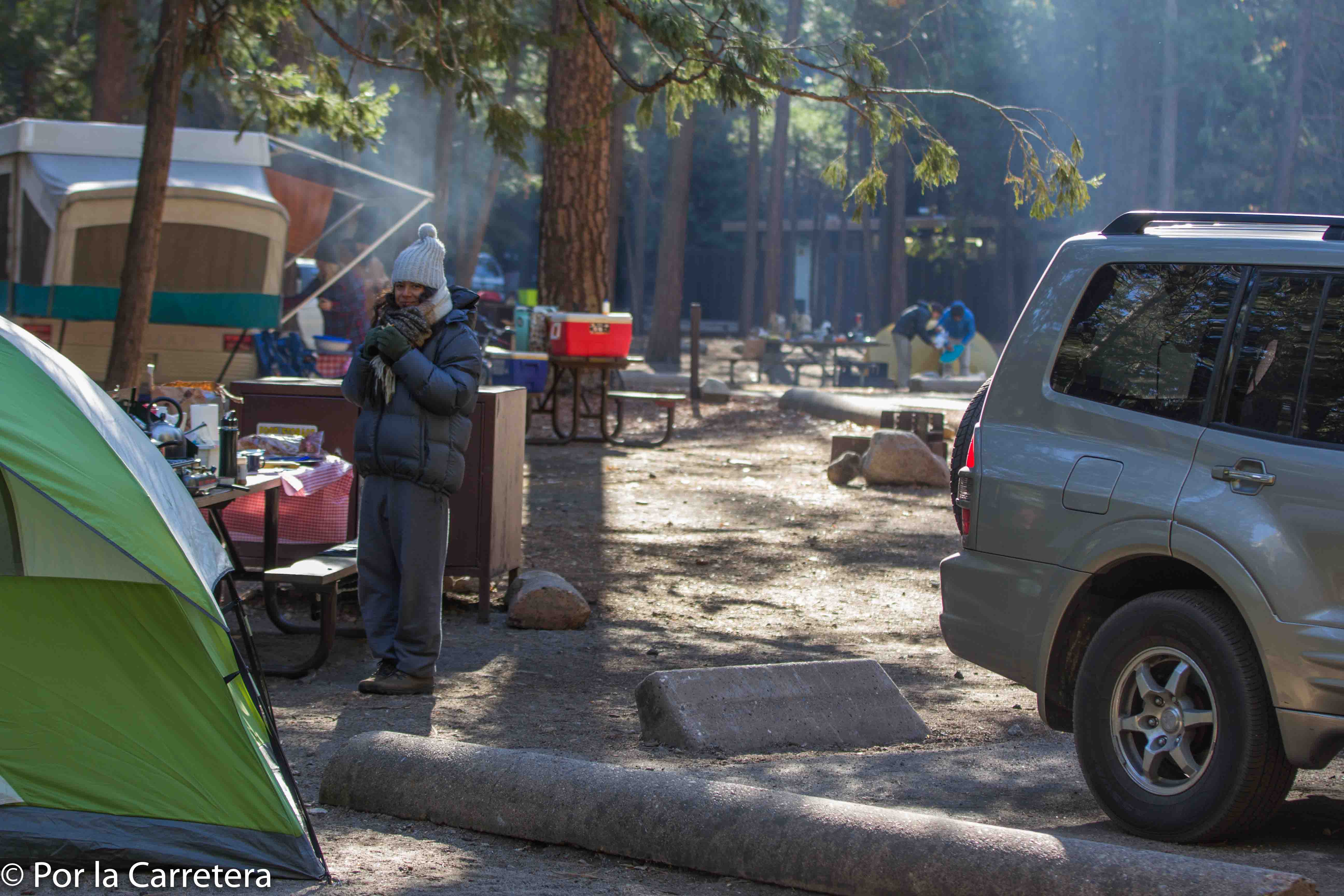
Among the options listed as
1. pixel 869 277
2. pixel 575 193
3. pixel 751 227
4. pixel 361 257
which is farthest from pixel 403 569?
pixel 869 277

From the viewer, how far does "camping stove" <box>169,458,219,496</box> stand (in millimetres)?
6008

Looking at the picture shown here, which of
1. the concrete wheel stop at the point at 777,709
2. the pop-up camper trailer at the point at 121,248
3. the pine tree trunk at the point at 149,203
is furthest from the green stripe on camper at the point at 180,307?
the concrete wheel stop at the point at 777,709

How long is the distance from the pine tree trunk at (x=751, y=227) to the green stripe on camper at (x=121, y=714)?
35.2 m

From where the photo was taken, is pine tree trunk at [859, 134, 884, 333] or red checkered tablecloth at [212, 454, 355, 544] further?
pine tree trunk at [859, 134, 884, 333]

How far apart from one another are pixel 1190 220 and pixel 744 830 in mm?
2630

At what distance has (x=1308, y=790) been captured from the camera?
15.9 feet

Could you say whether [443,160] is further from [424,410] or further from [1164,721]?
[1164,721]

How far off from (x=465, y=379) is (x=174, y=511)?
5.85ft

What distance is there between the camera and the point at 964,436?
550 cm

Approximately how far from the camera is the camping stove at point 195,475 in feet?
19.7

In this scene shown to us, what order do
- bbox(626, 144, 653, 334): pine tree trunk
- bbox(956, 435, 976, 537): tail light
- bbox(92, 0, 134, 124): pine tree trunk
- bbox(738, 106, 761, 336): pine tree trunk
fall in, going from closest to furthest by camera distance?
bbox(956, 435, 976, 537): tail light < bbox(92, 0, 134, 124): pine tree trunk < bbox(738, 106, 761, 336): pine tree trunk < bbox(626, 144, 653, 334): pine tree trunk

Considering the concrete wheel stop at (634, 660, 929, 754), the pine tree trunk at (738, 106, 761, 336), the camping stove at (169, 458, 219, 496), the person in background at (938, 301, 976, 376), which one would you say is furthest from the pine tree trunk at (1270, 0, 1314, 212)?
the camping stove at (169, 458, 219, 496)

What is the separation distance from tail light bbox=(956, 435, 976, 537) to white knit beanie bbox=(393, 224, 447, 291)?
237cm

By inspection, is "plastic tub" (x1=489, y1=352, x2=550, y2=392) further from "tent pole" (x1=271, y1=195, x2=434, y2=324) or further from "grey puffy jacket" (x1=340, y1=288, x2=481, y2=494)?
"grey puffy jacket" (x1=340, y1=288, x2=481, y2=494)
